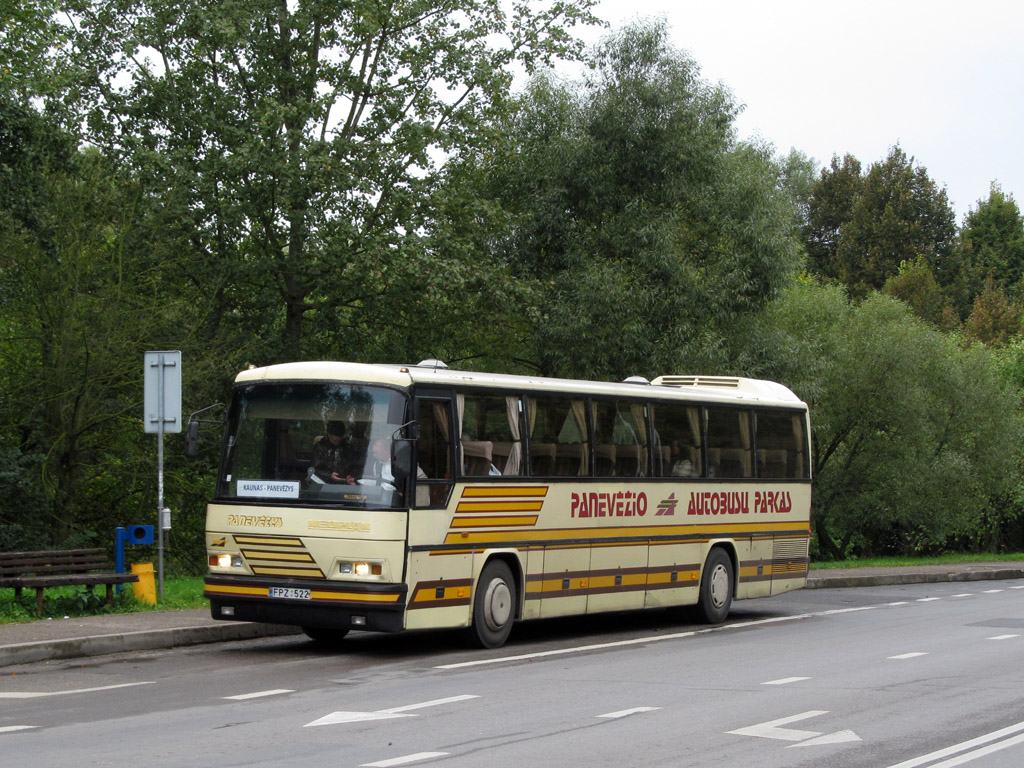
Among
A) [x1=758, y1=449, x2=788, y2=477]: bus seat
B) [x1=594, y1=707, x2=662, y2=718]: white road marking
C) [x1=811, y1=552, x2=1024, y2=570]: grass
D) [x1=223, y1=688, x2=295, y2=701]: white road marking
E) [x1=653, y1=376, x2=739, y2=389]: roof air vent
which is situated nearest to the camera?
[x1=594, y1=707, x2=662, y2=718]: white road marking

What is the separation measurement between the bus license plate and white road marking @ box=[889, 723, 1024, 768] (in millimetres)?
6843

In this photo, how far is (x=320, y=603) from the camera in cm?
1344

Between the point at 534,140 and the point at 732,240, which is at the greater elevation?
the point at 534,140

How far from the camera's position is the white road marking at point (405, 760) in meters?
7.91

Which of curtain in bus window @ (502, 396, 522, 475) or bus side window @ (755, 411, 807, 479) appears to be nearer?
curtain in bus window @ (502, 396, 522, 475)

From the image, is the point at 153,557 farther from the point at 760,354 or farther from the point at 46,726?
the point at 46,726

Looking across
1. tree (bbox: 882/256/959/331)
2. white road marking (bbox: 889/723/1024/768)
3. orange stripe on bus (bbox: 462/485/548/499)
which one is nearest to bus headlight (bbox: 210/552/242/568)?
orange stripe on bus (bbox: 462/485/548/499)

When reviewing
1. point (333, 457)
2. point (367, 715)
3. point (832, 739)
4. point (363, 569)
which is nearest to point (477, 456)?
point (333, 457)

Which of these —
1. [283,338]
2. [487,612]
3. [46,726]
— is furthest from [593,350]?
[46,726]

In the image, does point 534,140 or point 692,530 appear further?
point 534,140

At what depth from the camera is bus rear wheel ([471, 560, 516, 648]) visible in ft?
47.7

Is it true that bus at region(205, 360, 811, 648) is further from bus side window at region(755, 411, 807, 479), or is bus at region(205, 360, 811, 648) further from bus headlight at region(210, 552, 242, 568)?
bus side window at region(755, 411, 807, 479)

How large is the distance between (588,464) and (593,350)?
1219 centimetres

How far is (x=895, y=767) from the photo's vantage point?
801cm
